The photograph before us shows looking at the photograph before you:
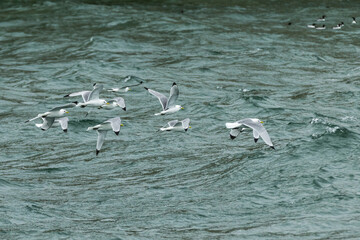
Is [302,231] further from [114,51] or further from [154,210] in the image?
[114,51]

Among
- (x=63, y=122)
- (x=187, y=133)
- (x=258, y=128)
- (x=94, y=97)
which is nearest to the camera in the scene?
(x=258, y=128)

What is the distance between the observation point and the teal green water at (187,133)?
51.2 ft

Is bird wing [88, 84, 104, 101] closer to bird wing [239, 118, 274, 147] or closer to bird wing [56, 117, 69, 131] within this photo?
bird wing [56, 117, 69, 131]

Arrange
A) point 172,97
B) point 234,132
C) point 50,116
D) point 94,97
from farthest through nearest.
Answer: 1. point 94,97
2. point 172,97
3. point 50,116
4. point 234,132

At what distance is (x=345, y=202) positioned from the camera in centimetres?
1589

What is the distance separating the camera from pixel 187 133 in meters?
22.4

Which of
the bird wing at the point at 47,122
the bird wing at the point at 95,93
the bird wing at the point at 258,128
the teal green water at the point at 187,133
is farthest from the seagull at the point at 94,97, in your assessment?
the bird wing at the point at 258,128

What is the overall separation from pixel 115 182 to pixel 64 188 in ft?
4.08

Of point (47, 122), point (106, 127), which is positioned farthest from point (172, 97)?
point (47, 122)

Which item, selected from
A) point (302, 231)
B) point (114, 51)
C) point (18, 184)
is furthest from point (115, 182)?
point (114, 51)

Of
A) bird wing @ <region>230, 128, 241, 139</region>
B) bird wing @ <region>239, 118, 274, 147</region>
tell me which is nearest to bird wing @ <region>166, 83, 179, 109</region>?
bird wing @ <region>230, 128, 241, 139</region>

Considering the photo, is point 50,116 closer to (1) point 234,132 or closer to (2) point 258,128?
(1) point 234,132

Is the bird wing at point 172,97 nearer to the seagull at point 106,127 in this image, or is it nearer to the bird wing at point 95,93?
the bird wing at point 95,93

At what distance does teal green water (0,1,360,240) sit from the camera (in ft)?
51.2
